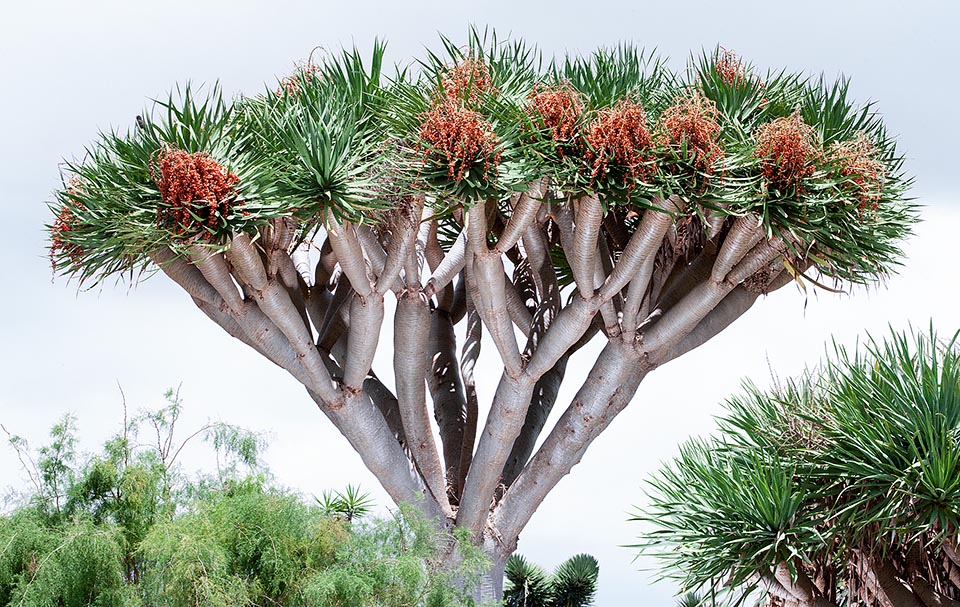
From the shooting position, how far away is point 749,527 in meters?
7.70

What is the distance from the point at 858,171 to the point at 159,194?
483cm

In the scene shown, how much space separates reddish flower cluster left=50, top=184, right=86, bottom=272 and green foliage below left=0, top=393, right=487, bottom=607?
1195 millimetres

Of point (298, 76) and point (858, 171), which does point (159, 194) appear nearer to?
point (298, 76)

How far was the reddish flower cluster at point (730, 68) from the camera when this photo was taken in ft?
28.6

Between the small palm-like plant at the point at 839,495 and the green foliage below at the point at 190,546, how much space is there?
1665mm

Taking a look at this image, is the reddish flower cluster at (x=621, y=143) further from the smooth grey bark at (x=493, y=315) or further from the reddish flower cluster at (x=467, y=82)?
the reddish flower cluster at (x=467, y=82)

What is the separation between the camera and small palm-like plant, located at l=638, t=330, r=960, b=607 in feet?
23.9

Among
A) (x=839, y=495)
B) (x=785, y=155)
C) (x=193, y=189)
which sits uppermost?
(x=193, y=189)

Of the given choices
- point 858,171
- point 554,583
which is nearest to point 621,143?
point 858,171

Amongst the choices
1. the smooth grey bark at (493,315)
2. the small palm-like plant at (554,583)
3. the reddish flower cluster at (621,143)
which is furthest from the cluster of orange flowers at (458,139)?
the small palm-like plant at (554,583)

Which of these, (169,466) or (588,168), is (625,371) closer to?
(588,168)

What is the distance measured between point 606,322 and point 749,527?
6.35ft

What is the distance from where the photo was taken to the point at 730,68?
8773 millimetres

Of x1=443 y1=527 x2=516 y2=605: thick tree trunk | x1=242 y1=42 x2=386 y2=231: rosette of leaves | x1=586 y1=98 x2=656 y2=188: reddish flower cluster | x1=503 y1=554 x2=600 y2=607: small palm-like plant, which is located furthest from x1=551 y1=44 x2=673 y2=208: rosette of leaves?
x1=503 y1=554 x2=600 y2=607: small palm-like plant
